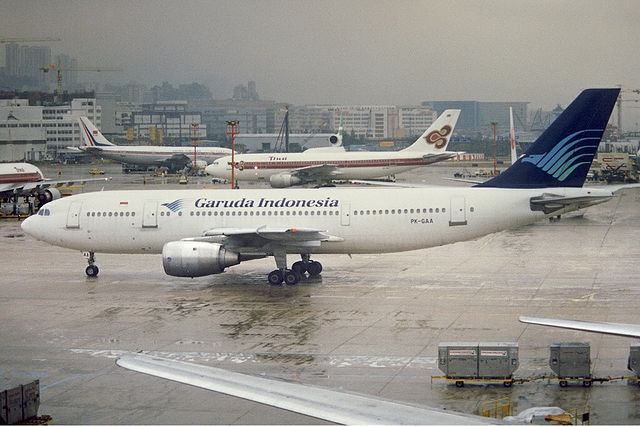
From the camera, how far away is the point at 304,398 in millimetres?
11898

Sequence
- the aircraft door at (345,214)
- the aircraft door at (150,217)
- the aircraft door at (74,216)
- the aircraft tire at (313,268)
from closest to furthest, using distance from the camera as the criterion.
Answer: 1. the aircraft door at (345,214)
2. the aircraft door at (150,217)
3. the aircraft tire at (313,268)
4. the aircraft door at (74,216)

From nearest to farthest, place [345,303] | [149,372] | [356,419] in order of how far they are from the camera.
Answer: [356,419]
[149,372]
[345,303]

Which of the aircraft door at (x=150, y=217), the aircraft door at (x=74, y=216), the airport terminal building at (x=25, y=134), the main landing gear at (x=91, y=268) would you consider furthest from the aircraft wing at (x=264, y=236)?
the airport terminal building at (x=25, y=134)

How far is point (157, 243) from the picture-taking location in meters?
38.9

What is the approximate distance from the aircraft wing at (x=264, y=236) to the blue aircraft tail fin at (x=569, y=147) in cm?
754

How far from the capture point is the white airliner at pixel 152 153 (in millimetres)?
118625

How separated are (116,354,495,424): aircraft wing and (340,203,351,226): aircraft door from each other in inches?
963

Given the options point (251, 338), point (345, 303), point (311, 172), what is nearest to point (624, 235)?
point (345, 303)

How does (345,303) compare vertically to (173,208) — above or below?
Answer: below

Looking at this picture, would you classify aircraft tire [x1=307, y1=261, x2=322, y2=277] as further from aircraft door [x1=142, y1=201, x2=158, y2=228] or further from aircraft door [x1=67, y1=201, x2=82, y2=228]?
aircraft door [x1=67, y1=201, x2=82, y2=228]

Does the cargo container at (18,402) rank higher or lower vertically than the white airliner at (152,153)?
lower

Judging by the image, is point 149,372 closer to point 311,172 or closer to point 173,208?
point 173,208

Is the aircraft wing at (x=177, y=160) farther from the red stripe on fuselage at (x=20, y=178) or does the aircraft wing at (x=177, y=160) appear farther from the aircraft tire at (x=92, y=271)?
the aircraft tire at (x=92, y=271)

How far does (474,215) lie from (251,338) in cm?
1187
